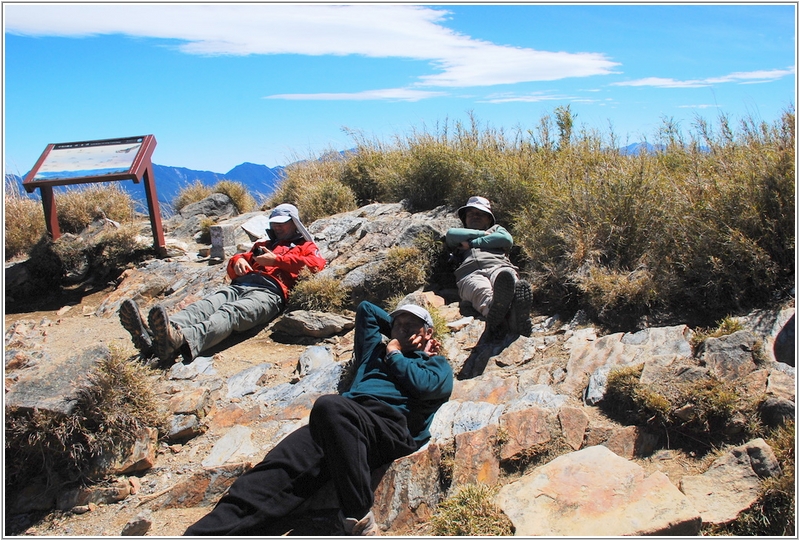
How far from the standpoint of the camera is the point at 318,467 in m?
3.56

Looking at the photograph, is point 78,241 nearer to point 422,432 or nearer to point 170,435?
point 170,435

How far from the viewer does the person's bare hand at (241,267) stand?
6883 mm

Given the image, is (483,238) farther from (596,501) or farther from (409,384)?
(596,501)

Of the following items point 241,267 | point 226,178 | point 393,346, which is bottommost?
point 393,346

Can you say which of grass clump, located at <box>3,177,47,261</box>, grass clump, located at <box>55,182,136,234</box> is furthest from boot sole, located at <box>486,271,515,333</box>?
grass clump, located at <box>3,177,47,261</box>

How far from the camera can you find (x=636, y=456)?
3.59 m

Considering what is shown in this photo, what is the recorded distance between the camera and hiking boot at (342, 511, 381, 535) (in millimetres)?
3252

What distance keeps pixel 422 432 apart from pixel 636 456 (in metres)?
1.29

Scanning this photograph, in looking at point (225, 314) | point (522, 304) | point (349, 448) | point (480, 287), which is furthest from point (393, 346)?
point (225, 314)

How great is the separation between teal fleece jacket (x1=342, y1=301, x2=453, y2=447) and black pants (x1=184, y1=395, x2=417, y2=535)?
0.45ft

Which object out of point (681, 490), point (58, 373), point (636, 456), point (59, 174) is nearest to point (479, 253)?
point (636, 456)

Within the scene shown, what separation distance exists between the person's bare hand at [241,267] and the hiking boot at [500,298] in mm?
2969

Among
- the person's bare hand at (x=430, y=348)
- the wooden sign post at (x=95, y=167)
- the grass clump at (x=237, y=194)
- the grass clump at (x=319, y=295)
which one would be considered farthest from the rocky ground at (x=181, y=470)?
the grass clump at (x=237, y=194)

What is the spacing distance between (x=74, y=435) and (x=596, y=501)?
3.28 meters
